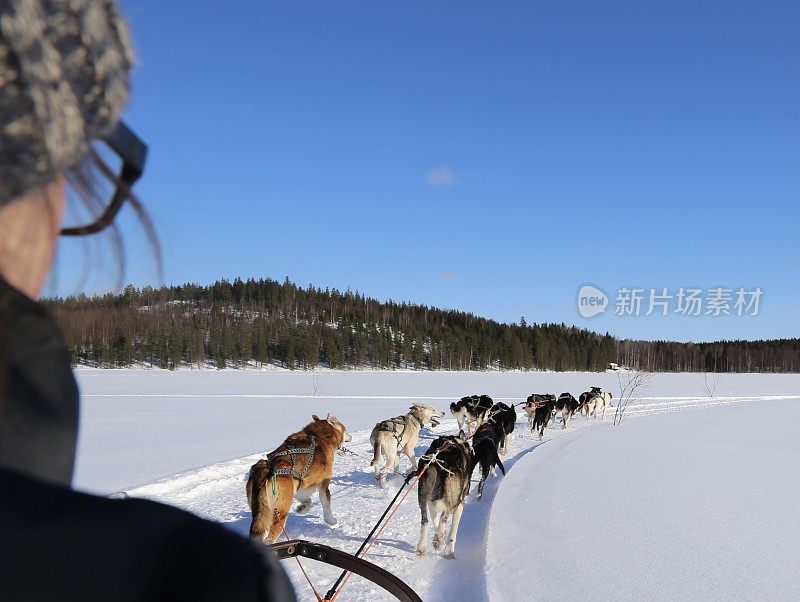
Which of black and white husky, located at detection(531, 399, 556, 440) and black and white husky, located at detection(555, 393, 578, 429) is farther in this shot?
black and white husky, located at detection(555, 393, 578, 429)

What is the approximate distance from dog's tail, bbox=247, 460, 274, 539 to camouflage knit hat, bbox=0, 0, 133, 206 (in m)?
4.43

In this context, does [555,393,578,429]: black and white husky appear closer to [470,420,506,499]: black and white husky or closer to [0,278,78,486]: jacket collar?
[470,420,506,499]: black and white husky

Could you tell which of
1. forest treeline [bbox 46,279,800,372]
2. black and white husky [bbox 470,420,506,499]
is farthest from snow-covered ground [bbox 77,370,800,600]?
forest treeline [bbox 46,279,800,372]

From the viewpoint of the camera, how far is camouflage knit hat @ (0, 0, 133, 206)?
40 cm

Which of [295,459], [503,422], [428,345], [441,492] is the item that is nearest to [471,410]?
[503,422]

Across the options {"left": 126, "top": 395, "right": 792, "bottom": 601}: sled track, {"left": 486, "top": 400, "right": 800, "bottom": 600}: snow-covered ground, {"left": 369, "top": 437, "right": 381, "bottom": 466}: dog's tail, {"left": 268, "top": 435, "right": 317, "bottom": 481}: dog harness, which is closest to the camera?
{"left": 486, "top": 400, "right": 800, "bottom": 600}: snow-covered ground

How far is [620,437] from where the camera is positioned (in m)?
11.7

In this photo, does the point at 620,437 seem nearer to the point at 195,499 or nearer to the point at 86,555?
the point at 195,499

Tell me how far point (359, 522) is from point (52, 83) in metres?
5.82

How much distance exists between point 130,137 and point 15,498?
0.34m

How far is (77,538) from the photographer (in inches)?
15.2

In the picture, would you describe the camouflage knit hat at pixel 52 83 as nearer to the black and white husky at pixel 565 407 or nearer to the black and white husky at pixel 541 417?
the black and white husky at pixel 541 417

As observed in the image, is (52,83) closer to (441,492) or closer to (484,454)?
(441,492)

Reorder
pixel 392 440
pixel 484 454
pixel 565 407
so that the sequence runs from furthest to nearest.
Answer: pixel 565 407 < pixel 392 440 < pixel 484 454
